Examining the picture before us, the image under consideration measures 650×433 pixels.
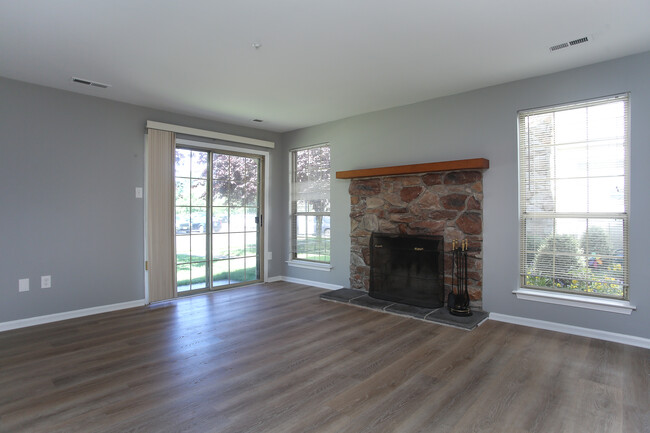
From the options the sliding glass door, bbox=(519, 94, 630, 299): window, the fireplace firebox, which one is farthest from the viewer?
the sliding glass door

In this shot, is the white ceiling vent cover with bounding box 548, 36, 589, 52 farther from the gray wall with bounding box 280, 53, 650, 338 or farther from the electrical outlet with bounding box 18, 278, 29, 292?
the electrical outlet with bounding box 18, 278, 29, 292

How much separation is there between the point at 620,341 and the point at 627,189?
1351 mm

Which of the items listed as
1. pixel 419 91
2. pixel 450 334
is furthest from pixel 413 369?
pixel 419 91

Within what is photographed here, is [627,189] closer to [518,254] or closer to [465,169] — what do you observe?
[518,254]

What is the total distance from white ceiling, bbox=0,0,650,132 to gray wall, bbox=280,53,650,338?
0.61 ft

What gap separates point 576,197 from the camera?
345 cm

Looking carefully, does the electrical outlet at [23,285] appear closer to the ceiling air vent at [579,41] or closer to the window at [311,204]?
the window at [311,204]

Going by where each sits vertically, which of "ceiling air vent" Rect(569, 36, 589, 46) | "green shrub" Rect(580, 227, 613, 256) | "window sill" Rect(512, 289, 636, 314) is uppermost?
"ceiling air vent" Rect(569, 36, 589, 46)

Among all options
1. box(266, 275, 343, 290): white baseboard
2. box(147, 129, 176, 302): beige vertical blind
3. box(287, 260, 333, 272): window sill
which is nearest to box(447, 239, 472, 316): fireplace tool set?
box(266, 275, 343, 290): white baseboard

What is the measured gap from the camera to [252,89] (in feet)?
13.0

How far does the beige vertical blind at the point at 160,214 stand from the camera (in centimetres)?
452

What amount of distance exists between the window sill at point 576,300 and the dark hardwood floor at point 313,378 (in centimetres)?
31

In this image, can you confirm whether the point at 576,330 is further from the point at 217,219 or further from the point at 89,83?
the point at 89,83

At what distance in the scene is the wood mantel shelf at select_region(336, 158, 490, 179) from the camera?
3811mm
